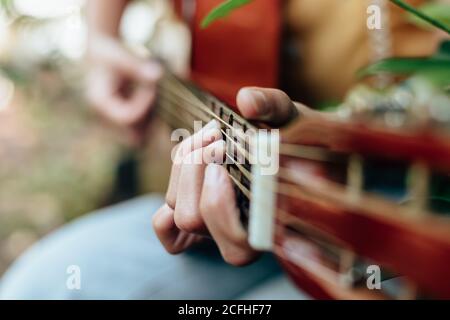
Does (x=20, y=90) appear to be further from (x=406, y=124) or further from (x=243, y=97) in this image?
(x=406, y=124)

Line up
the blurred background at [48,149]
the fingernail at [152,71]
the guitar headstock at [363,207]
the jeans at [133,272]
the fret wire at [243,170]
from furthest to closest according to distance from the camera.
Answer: the blurred background at [48,149]
the fingernail at [152,71]
the jeans at [133,272]
the fret wire at [243,170]
the guitar headstock at [363,207]

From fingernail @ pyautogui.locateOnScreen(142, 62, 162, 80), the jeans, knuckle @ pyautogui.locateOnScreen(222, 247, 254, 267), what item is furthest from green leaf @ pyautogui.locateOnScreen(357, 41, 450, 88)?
fingernail @ pyautogui.locateOnScreen(142, 62, 162, 80)

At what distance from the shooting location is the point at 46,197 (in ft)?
4.08

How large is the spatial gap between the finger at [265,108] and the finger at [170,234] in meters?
0.09

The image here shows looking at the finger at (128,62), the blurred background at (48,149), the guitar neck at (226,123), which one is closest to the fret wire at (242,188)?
the guitar neck at (226,123)

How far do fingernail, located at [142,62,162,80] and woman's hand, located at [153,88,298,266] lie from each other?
13.4 inches

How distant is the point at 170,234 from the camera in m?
0.41

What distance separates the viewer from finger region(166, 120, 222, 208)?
0.35 meters

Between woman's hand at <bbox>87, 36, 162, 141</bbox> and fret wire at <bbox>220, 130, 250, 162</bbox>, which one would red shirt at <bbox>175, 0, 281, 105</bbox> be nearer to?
woman's hand at <bbox>87, 36, 162, 141</bbox>

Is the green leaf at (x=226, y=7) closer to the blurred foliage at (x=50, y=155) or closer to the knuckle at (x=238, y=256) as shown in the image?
the knuckle at (x=238, y=256)

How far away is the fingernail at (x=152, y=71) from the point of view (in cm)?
70

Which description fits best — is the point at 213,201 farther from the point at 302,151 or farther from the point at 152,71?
the point at 152,71

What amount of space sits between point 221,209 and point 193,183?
0.02 meters

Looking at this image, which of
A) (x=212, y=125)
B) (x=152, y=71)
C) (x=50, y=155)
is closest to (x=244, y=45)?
(x=152, y=71)
